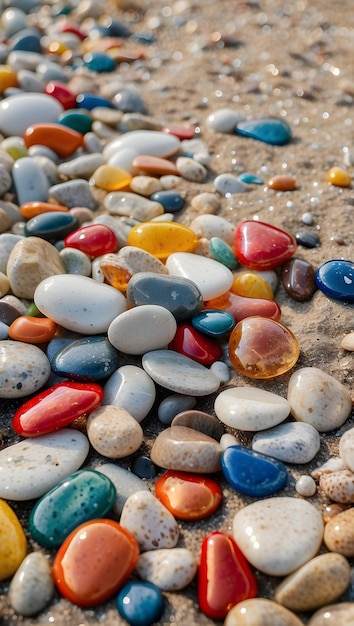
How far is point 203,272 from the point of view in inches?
90.4

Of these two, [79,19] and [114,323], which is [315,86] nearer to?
[79,19]

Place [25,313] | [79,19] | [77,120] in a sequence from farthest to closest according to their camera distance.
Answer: [79,19]
[77,120]
[25,313]

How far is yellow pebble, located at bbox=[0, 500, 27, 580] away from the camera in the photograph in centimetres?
162

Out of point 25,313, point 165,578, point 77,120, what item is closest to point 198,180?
point 77,120

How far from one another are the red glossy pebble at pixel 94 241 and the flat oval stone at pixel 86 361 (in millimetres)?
460

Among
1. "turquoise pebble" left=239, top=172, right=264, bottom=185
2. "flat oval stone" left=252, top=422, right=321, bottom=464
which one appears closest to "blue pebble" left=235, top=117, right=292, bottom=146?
"turquoise pebble" left=239, top=172, right=264, bottom=185

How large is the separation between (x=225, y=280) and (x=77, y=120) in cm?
135

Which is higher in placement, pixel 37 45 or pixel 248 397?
pixel 37 45

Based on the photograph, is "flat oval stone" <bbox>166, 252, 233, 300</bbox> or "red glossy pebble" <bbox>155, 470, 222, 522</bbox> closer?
"red glossy pebble" <bbox>155, 470, 222, 522</bbox>

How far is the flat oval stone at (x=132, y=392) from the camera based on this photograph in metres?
1.97

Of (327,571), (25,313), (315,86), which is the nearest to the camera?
(327,571)

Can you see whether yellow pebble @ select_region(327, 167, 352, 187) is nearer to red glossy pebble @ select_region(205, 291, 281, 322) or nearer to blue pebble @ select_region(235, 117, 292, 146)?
blue pebble @ select_region(235, 117, 292, 146)

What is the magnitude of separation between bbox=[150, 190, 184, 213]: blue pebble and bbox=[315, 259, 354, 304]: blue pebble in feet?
2.28

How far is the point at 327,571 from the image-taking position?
1.56m
